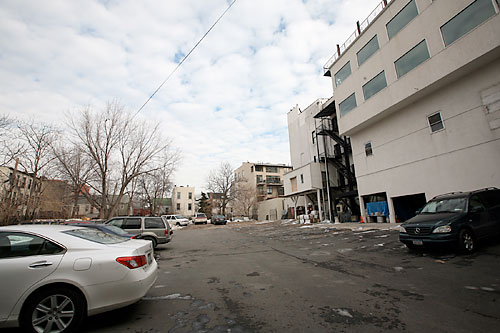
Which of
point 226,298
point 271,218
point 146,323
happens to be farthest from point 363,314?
point 271,218

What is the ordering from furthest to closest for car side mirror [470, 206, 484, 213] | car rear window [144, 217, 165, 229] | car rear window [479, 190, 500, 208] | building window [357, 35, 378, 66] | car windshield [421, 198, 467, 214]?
1. building window [357, 35, 378, 66]
2. car rear window [144, 217, 165, 229]
3. car rear window [479, 190, 500, 208]
4. car windshield [421, 198, 467, 214]
5. car side mirror [470, 206, 484, 213]

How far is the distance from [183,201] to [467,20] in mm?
75083

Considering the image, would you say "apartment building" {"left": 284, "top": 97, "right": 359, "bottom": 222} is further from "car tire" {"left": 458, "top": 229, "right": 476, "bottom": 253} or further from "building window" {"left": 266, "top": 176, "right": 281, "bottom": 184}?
"building window" {"left": 266, "top": 176, "right": 281, "bottom": 184}

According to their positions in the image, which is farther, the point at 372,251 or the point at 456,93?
the point at 456,93

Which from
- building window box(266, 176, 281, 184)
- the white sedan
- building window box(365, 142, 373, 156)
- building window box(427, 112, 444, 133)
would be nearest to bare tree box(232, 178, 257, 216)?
building window box(266, 176, 281, 184)

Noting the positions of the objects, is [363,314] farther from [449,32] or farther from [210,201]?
[210,201]

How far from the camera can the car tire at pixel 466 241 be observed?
21.0 feet

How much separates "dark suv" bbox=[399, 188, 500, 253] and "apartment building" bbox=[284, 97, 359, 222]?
1616 centimetres

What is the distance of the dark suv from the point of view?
644 cm

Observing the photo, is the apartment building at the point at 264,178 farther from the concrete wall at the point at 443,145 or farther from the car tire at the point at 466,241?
the car tire at the point at 466,241

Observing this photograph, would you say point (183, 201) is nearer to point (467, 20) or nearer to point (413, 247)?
point (413, 247)

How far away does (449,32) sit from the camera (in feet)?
42.2

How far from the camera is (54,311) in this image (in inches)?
123

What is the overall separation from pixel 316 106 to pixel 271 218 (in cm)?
2388
